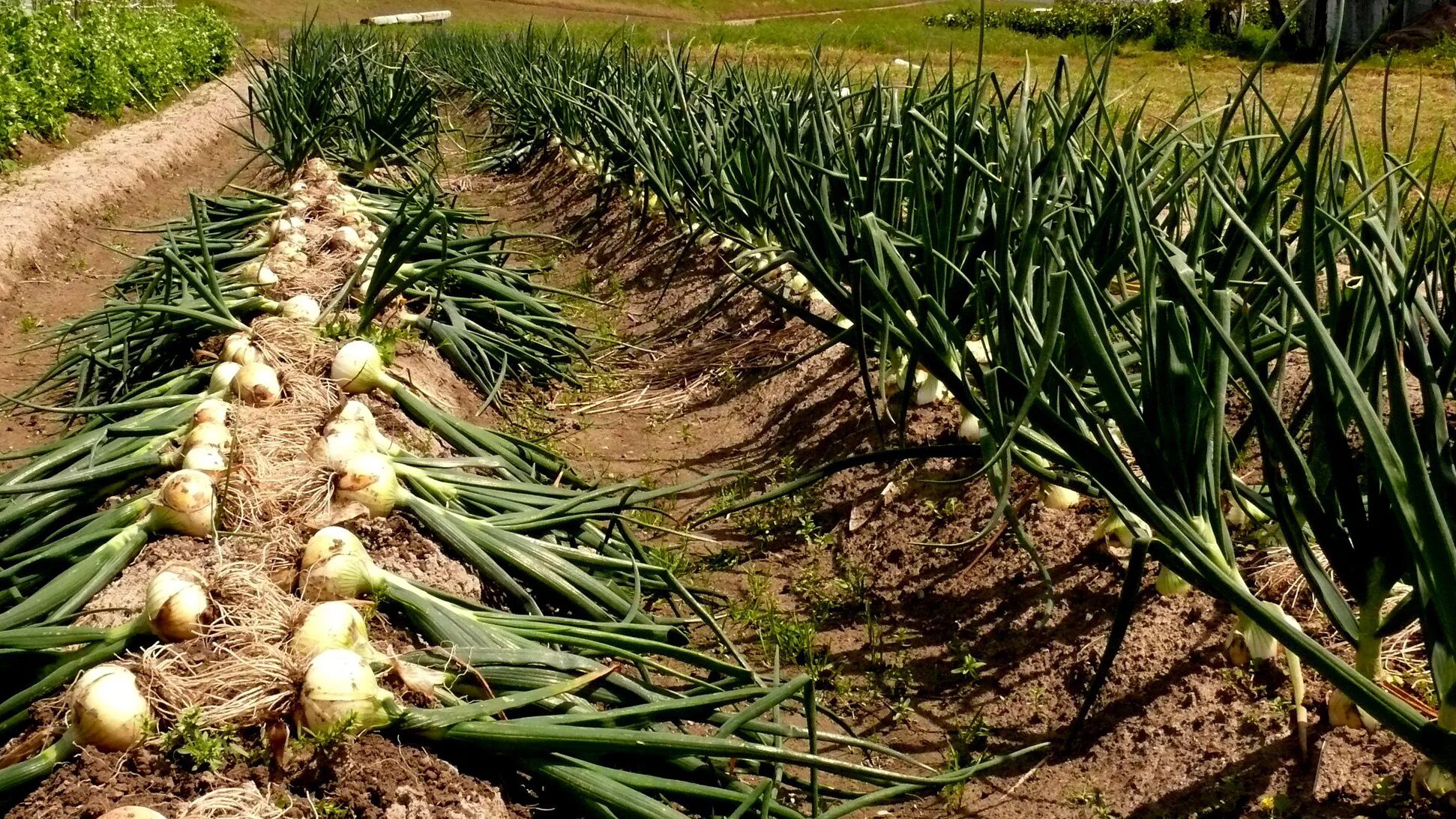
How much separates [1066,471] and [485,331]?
7.27 ft

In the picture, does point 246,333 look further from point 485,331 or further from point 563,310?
point 563,310

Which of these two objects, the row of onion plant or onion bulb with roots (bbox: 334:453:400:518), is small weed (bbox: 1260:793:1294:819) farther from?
onion bulb with roots (bbox: 334:453:400:518)

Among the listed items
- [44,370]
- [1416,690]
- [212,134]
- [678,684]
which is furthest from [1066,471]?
[212,134]

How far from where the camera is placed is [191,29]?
45.4 feet

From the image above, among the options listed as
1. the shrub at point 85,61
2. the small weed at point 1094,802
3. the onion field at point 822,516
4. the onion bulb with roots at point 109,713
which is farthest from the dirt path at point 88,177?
the small weed at point 1094,802

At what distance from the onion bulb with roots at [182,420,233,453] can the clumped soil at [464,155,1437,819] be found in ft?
3.76

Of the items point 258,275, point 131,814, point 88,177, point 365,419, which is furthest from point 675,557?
point 88,177

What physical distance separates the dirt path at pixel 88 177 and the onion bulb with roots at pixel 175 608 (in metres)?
4.31

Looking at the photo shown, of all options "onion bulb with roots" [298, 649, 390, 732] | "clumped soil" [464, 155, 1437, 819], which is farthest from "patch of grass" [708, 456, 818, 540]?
"onion bulb with roots" [298, 649, 390, 732]

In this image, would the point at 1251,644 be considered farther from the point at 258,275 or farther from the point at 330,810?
the point at 258,275

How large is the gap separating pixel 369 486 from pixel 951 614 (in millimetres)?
1244

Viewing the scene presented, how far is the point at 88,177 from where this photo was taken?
6.97 m

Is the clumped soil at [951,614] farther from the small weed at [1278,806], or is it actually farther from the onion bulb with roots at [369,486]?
the onion bulb with roots at [369,486]

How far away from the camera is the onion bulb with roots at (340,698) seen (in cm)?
144
